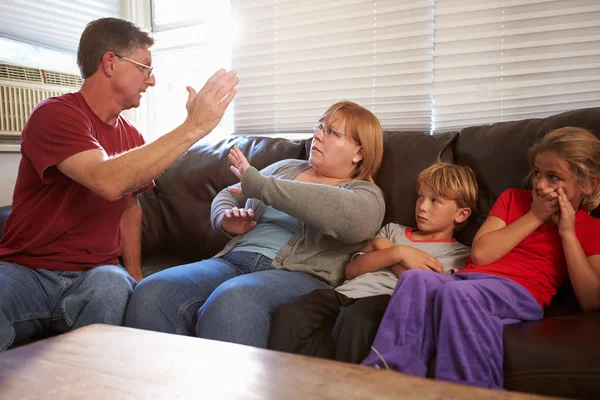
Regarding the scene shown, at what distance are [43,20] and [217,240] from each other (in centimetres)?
176

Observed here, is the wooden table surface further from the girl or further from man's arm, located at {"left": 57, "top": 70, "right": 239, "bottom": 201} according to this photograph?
man's arm, located at {"left": 57, "top": 70, "right": 239, "bottom": 201}

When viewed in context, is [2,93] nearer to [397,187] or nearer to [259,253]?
[259,253]

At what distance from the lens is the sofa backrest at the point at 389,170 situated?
1.81 metres

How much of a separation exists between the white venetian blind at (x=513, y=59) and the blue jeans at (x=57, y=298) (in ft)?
4.88

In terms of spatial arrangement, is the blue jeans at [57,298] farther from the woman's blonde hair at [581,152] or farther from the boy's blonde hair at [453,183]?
the woman's blonde hair at [581,152]

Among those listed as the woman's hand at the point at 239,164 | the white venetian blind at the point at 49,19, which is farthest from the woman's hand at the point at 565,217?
the white venetian blind at the point at 49,19

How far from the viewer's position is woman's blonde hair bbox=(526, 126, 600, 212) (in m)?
1.50

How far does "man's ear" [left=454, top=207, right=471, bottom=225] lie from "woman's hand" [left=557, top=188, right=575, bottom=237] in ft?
1.09

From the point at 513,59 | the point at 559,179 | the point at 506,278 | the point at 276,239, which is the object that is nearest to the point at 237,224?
the point at 276,239

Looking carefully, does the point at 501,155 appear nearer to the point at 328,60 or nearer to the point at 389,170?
the point at 389,170

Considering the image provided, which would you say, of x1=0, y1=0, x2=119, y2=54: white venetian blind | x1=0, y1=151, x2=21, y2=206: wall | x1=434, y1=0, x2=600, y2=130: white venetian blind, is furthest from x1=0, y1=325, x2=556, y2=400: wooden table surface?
x1=0, y1=0, x2=119, y2=54: white venetian blind

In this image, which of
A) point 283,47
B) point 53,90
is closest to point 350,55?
point 283,47

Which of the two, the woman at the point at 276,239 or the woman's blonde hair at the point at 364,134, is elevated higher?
the woman's blonde hair at the point at 364,134

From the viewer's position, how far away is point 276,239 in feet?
6.39
